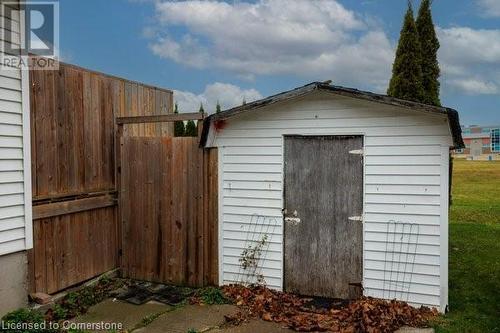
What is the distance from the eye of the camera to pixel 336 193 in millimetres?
5699

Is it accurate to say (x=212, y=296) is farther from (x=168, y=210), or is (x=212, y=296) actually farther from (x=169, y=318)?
(x=168, y=210)

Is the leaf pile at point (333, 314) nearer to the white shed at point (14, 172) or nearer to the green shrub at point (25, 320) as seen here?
the green shrub at point (25, 320)

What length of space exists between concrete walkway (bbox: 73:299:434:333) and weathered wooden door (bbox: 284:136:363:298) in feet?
3.69

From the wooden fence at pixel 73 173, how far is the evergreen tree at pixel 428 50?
7.23 meters

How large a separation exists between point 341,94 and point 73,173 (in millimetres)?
3905

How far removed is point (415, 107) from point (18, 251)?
5056 millimetres

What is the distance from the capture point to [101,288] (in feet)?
20.1

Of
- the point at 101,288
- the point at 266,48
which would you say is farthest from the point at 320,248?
the point at 266,48

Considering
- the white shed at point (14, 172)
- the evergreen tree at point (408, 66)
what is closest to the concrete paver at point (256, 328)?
the white shed at point (14, 172)

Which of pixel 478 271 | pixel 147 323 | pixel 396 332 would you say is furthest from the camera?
pixel 478 271

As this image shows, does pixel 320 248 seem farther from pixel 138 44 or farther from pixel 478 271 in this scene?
pixel 138 44

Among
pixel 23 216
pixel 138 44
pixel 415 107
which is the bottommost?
pixel 23 216

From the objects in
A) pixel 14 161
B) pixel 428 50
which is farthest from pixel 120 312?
pixel 428 50

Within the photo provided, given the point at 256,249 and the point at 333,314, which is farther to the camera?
the point at 256,249
